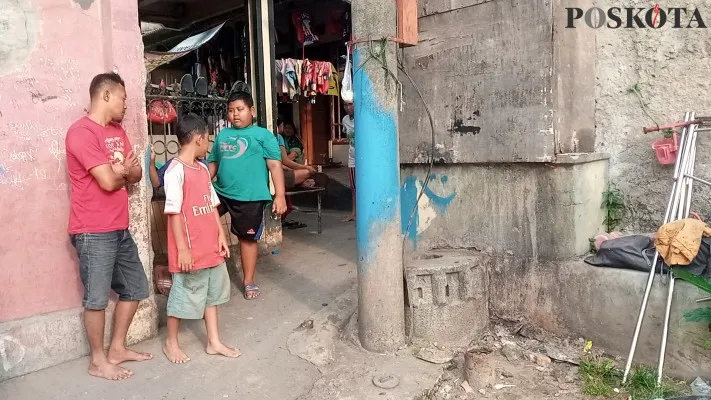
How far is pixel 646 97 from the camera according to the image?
422 centimetres

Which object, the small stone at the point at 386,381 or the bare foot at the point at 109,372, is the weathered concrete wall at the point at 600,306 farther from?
the bare foot at the point at 109,372

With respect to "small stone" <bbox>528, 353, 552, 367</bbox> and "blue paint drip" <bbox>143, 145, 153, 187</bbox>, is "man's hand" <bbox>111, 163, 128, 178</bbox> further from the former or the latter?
"small stone" <bbox>528, 353, 552, 367</bbox>

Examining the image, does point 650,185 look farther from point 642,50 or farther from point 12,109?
point 12,109

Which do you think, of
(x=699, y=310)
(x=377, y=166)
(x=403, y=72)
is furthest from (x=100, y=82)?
(x=699, y=310)

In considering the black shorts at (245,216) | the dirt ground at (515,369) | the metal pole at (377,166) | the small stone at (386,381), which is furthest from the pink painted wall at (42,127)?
the dirt ground at (515,369)

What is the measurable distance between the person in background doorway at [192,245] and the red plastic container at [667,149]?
322 cm

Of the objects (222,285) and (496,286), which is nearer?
(222,285)

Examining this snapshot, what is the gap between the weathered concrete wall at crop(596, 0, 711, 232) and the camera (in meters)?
4.02

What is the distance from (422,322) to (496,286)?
83cm

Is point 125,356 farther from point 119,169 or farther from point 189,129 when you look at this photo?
point 189,129

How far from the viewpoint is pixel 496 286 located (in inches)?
176

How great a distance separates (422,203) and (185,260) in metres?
2.21

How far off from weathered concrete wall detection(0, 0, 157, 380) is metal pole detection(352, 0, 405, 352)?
1.67 m

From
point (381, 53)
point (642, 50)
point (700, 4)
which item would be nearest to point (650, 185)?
point (642, 50)
